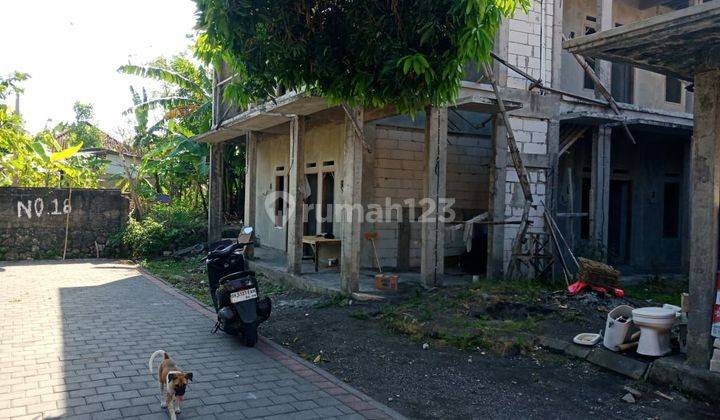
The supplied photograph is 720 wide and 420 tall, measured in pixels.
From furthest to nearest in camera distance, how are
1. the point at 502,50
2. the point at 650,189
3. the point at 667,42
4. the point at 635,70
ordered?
1. the point at 650,189
2. the point at 635,70
3. the point at 502,50
4. the point at 667,42

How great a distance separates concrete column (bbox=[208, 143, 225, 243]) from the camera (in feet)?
52.7

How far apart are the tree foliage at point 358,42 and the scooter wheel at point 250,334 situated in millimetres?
2920

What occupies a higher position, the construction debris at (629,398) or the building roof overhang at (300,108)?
the building roof overhang at (300,108)

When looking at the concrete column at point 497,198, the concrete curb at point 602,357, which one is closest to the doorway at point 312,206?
the concrete column at point 497,198

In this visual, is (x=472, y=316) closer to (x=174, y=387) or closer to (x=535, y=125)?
(x=174, y=387)

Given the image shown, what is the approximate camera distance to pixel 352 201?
9203mm

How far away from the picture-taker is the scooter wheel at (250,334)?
681cm

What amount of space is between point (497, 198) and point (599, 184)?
2787 mm

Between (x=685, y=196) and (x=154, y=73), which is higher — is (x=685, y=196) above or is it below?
below

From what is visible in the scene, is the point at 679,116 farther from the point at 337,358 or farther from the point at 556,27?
the point at 337,358

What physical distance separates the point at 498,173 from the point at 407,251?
269cm

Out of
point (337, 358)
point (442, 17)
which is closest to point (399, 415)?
point (337, 358)

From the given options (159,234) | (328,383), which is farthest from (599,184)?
(159,234)

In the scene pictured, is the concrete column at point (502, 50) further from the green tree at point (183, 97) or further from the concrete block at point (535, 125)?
the green tree at point (183, 97)
